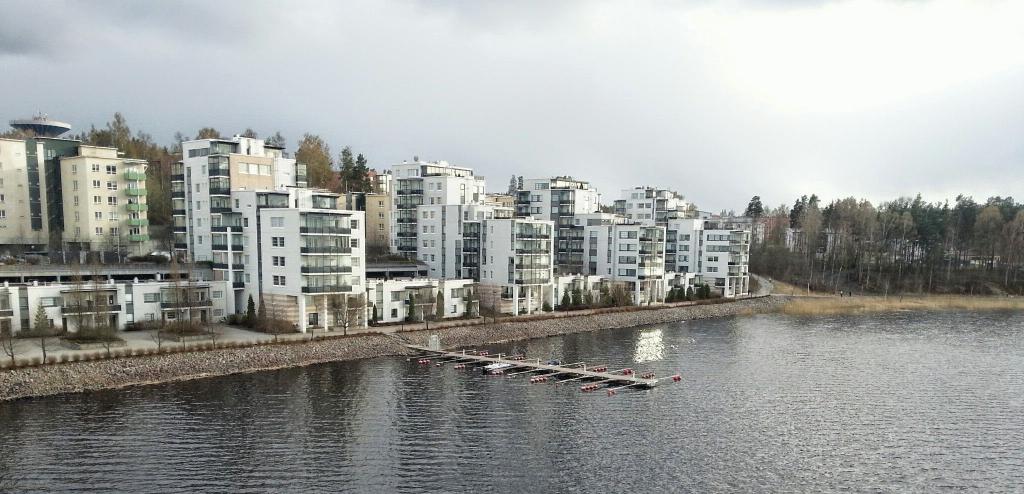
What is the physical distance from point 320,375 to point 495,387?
13.4 m

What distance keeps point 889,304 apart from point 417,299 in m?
76.7

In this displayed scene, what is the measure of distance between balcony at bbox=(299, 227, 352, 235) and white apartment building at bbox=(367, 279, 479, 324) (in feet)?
24.2

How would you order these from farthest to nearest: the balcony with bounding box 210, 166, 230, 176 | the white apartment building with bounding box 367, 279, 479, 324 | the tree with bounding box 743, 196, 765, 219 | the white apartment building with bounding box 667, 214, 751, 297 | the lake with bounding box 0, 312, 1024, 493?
1. the tree with bounding box 743, 196, 765, 219
2. the white apartment building with bounding box 667, 214, 751, 297
3. the white apartment building with bounding box 367, 279, 479, 324
4. the balcony with bounding box 210, 166, 230, 176
5. the lake with bounding box 0, 312, 1024, 493

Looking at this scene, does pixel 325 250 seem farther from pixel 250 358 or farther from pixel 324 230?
pixel 250 358

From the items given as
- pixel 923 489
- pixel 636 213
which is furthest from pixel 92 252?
pixel 636 213

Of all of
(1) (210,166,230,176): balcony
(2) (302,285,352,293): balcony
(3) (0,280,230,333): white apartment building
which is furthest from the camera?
(1) (210,166,230,176): balcony

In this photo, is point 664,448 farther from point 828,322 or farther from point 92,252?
point 92,252

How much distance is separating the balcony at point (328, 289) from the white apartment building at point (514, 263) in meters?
20.8

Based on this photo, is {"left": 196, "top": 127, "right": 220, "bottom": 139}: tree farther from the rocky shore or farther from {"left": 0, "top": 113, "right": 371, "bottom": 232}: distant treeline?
the rocky shore

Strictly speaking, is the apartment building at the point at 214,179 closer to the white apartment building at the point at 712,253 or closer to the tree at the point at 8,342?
the tree at the point at 8,342

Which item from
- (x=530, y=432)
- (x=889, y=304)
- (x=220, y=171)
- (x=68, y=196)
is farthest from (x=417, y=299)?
(x=889, y=304)

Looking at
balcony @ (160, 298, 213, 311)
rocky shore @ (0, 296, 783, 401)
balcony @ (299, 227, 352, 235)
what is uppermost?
balcony @ (299, 227, 352, 235)

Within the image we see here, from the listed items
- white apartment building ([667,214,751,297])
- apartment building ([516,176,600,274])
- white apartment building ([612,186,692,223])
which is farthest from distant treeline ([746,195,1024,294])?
apartment building ([516,176,600,274])

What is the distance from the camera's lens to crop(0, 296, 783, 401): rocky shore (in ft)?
128
